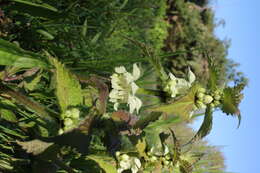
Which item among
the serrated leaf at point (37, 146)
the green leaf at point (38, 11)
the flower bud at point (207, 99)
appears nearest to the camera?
the serrated leaf at point (37, 146)

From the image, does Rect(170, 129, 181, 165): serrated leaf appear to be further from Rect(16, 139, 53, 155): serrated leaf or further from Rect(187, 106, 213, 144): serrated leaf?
Rect(16, 139, 53, 155): serrated leaf

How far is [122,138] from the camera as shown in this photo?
19.5 inches

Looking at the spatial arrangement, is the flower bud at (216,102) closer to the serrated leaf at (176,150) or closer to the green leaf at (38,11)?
the serrated leaf at (176,150)

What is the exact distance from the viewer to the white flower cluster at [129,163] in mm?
470

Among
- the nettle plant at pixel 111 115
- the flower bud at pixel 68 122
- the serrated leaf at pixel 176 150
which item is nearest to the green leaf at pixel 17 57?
the nettle plant at pixel 111 115

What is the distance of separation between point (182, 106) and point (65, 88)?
0.17 m

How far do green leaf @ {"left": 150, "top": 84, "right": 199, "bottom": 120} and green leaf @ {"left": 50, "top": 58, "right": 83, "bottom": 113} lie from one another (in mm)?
121

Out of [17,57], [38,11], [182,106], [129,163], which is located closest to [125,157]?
[129,163]

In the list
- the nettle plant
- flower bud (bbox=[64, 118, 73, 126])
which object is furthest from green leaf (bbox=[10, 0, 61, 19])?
flower bud (bbox=[64, 118, 73, 126])

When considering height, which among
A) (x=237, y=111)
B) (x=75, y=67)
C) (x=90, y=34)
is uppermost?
(x=90, y=34)

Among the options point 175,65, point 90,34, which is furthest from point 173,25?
point 90,34

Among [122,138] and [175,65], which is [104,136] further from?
[175,65]

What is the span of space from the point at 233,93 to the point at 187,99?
76mm

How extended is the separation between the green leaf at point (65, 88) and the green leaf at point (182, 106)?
0.12 m
